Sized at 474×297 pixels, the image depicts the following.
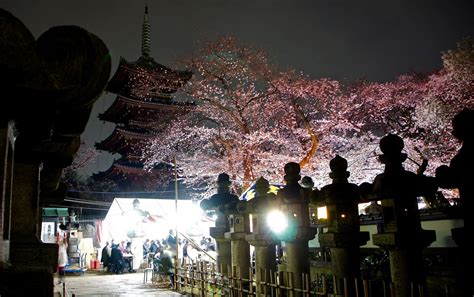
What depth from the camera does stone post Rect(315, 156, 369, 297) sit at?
5992 mm

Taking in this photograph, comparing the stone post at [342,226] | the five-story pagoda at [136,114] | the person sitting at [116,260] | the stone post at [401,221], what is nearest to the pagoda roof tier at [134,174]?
the five-story pagoda at [136,114]

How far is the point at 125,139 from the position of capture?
35500 millimetres

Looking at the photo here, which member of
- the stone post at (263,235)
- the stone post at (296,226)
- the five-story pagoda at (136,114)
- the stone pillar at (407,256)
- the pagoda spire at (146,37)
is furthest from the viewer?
the pagoda spire at (146,37)

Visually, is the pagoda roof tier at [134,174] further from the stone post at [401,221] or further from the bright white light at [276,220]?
the stone post at [401,221]

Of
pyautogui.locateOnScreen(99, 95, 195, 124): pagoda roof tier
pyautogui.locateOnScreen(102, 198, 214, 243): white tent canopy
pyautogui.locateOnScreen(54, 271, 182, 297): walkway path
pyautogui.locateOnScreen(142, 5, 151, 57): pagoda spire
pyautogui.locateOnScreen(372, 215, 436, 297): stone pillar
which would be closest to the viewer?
pyautogui.locateOnScreen(372, 215, 436, 297): stone pillar

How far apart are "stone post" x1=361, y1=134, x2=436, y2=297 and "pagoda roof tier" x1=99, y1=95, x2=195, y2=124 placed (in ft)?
102

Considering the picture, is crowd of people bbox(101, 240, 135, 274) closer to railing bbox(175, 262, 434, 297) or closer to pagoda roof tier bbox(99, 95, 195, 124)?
railing bbox(175, 262, 434, 297)

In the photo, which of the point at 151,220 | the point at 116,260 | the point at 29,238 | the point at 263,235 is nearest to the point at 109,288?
the point at 116,260

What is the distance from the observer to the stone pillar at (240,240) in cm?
891

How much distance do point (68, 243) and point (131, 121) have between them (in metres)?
16.8

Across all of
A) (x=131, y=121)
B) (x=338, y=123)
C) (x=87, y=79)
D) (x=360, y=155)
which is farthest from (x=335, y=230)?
(x=131, y=121)

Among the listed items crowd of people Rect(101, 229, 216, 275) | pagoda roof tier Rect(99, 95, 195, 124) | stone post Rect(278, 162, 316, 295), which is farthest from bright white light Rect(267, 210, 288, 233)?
pagoda roof tier Rect(99, 95, 195, 124)

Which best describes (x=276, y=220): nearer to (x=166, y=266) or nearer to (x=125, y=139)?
(x=166, y=266)

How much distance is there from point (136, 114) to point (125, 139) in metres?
2.88
